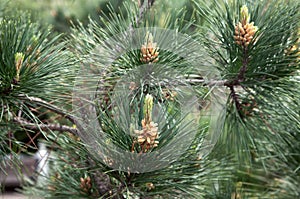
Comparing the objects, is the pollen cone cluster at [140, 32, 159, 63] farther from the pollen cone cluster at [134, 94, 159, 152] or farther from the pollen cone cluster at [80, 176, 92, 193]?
the pollen cone cluster at [80, 176, 92, 193]

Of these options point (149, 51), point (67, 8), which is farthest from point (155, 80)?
point (67, 8)

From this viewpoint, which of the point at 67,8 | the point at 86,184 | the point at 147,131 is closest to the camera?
the point at 147,131

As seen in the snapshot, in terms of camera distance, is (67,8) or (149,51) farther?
(67,8)

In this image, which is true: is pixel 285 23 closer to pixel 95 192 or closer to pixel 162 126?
pixel 162 126

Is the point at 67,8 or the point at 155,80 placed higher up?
the point at 67,8

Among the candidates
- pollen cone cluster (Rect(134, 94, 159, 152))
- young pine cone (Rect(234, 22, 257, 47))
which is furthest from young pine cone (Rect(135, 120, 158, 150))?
young pine cone (Rect(234, 22, 257, 47))

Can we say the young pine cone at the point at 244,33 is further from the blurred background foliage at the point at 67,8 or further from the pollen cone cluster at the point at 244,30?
the blurred background foliage at the point at 67,8

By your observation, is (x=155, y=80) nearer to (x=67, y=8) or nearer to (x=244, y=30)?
(x=244, y=30)
